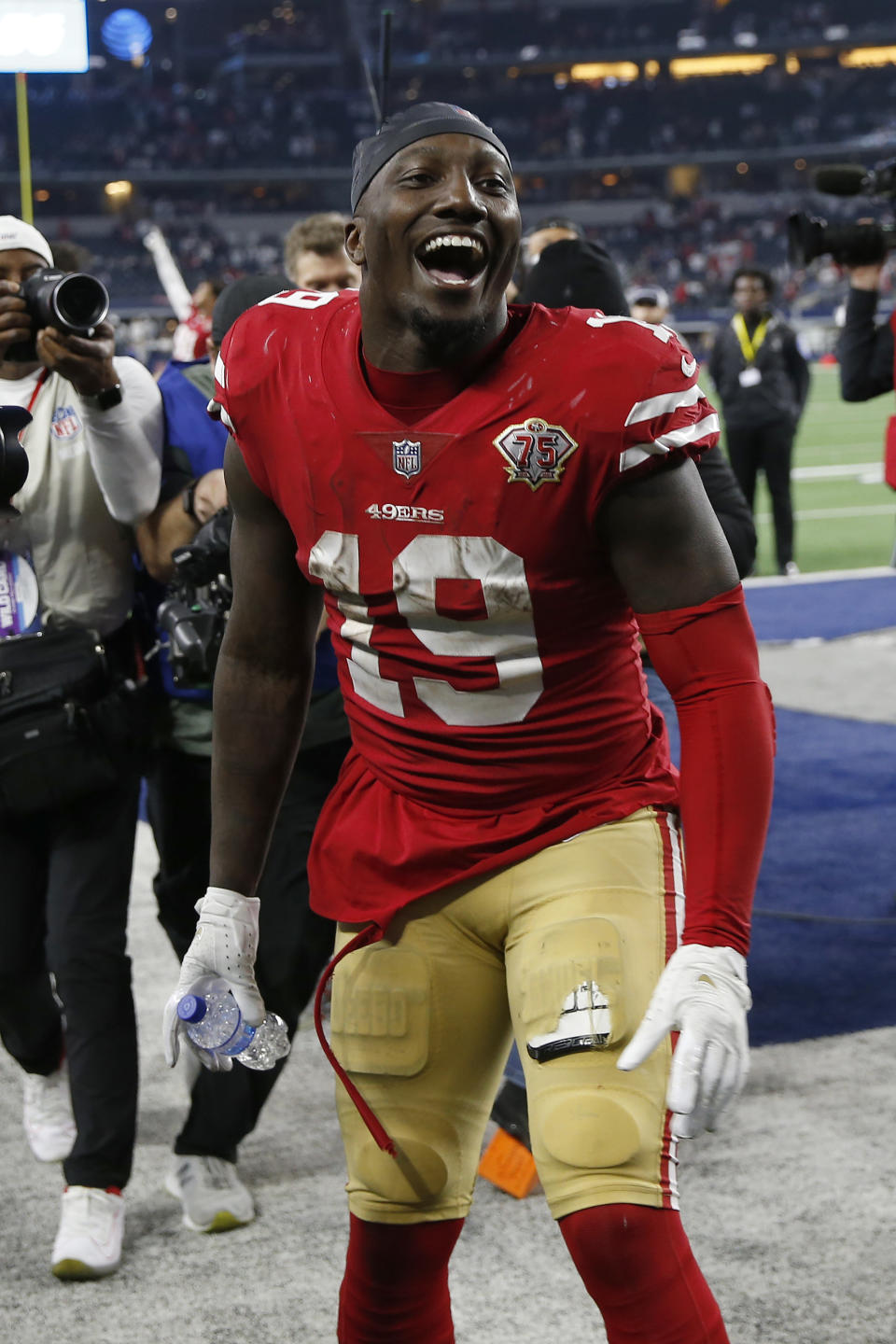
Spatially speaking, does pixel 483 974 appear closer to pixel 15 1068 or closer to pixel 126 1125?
pixel 126 1125

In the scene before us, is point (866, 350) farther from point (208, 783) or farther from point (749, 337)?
point (749, 337)

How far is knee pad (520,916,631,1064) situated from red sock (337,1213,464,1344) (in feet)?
1.11

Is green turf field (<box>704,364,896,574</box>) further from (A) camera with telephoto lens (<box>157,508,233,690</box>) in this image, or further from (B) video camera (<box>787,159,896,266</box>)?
(A) camera with telephoto lens (<box>157,508,233,690</box>)

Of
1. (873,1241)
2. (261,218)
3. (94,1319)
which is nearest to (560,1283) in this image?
(873,1241)

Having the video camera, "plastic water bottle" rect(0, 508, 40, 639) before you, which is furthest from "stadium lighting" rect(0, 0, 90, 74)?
"plastic water bottle" rect(0, 508, 40, 639)

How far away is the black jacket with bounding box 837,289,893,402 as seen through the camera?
5062 mm

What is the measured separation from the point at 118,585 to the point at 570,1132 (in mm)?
1811

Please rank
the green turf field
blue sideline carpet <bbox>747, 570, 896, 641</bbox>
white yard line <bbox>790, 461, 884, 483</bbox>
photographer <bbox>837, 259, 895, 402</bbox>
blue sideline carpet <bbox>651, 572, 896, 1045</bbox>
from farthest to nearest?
white yard line <bbox>790, 461, 884, 483</bbox> → the green turf field → blue sideline carpet <bbox>747, 570, 896, 641</bbox> → photographer <bbox>837, 259, 895, 402</bbox> → blue sideline carpet <bbox>651, 572, 896, 1045</bbox>

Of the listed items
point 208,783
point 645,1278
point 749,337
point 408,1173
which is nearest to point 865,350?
point 208,783

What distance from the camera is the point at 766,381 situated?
10.6 metres

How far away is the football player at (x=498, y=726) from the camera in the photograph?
1800 millimetres

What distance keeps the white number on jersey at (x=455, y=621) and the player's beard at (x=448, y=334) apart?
23cm

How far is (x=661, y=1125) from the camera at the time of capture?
5.97 feet

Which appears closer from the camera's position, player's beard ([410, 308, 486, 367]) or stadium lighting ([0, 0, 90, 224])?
player's beard ([410, 308, 486, 367])
